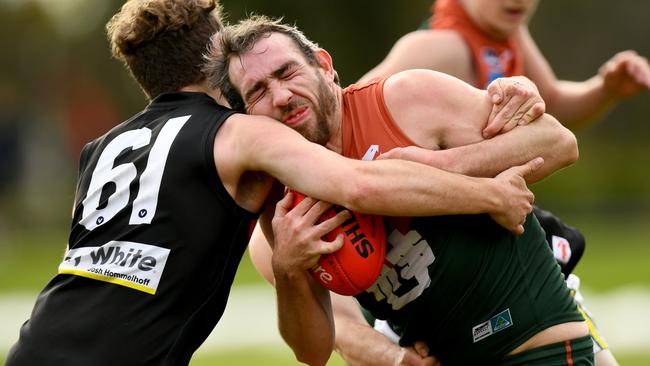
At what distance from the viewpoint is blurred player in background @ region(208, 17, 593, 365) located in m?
4.30

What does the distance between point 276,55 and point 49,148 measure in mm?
24633

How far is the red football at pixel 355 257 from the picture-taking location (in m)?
4.16

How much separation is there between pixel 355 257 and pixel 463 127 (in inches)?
26.0

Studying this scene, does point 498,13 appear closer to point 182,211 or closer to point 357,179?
point 357,179

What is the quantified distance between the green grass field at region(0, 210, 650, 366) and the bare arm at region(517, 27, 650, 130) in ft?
9.99

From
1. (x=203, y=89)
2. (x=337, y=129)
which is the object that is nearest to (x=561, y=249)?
(x=337, y=129)

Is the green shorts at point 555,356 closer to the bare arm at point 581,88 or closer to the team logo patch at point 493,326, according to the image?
the team logo patch at point 493,326

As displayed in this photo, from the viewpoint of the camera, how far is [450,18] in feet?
21.0

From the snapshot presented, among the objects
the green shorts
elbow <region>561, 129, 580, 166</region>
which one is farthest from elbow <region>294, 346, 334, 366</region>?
elbow <region>561, 129, 580, 166</region>

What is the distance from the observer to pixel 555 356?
4.42 metres

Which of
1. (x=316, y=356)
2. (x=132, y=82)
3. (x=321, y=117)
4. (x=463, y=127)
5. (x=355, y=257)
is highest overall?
(x=321, y=117)

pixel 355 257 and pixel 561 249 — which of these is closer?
pixel 355 257

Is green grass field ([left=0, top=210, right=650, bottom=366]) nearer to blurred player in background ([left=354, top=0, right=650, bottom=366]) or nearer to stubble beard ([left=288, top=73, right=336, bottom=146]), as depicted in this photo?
blurred player in background ([left=354, top=0, right=650, bottom=366])

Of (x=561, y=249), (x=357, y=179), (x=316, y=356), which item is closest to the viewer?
(x=357, y=179)
